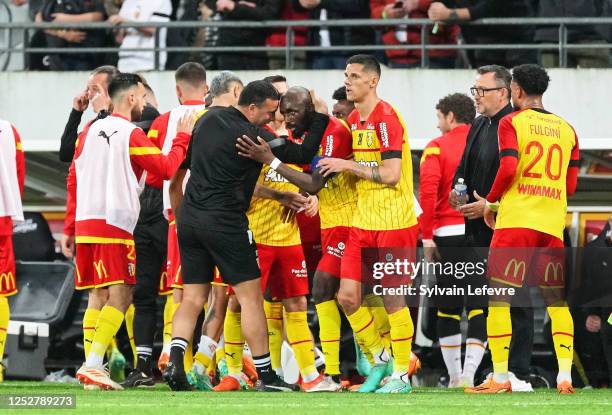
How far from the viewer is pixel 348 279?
34.4 ft

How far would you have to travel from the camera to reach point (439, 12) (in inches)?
603

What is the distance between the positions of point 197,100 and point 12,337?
3262 mm

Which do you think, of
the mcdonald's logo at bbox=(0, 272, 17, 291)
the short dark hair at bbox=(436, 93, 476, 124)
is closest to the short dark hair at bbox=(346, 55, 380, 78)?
the short dark hair at bbox=(436, 93, 476, 124)

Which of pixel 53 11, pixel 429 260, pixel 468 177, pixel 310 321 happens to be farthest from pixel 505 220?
pixel 53 11

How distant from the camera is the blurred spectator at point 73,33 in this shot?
16.8m

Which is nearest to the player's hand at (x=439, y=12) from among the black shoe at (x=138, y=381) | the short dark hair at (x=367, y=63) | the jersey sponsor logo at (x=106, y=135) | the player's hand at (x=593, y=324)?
the player's hand at (x=593, y=324)

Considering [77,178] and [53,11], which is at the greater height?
[53,11]

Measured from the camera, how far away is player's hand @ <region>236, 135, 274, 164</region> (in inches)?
398

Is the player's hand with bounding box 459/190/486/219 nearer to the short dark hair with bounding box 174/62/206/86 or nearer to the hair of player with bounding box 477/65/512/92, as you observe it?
the hair of player with bounding box 477/65/512/92

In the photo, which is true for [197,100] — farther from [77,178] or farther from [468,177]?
[468,177]

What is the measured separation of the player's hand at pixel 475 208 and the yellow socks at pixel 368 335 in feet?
3.39

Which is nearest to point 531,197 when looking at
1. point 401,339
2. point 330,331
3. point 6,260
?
point 401,339

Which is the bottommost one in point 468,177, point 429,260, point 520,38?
point 429,260

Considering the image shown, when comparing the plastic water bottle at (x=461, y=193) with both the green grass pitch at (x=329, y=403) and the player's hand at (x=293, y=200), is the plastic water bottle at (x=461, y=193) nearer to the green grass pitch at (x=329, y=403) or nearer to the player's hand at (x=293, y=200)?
the player's hand at (x=293, y=200)
